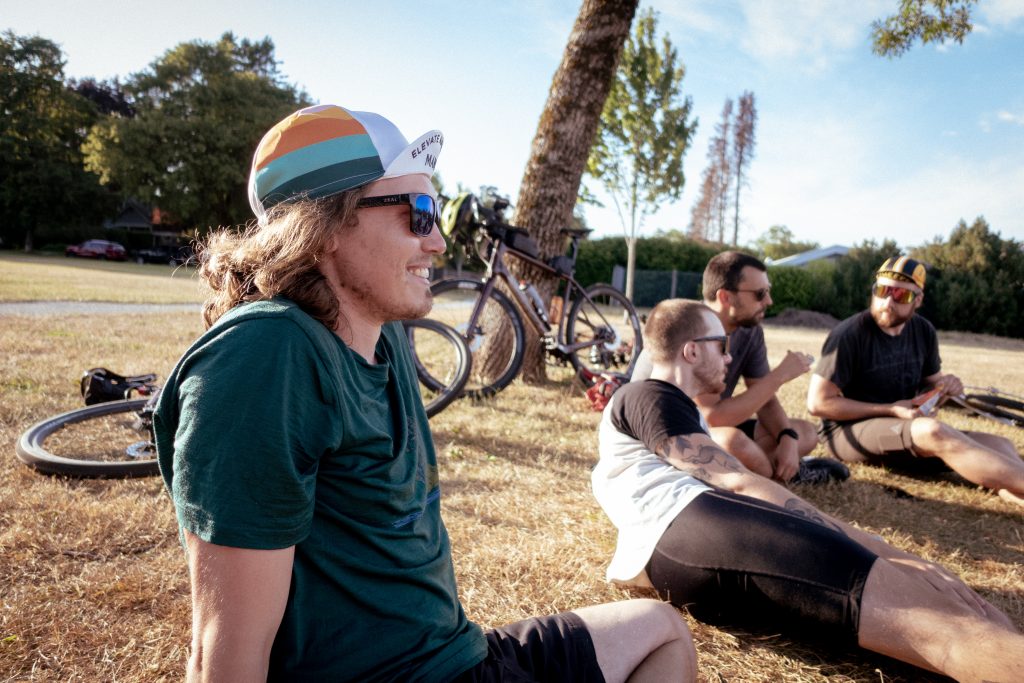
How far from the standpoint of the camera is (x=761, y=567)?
2057 millimetres

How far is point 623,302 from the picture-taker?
26.0 ft

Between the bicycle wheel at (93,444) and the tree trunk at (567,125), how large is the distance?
383 centimetres

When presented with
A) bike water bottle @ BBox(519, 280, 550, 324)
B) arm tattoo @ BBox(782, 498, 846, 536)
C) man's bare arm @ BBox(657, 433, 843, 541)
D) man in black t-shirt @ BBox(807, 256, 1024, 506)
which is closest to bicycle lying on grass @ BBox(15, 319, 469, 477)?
bike water bottle @ BBox(519, 280, 550, 324)

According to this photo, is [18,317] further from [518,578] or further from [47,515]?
[518,578]

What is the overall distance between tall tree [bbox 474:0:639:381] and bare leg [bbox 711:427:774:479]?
332 cm

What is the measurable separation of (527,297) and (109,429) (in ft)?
12.3

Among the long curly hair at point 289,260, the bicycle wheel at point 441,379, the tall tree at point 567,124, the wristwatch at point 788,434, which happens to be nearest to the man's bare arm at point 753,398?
the wristwatch at point 788,434

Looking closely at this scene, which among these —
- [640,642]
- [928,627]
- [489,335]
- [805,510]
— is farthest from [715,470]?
[489,335]

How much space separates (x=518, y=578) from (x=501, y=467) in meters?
1.51

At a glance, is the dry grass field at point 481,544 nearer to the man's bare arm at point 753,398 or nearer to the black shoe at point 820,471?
the black shoe at point 820,471

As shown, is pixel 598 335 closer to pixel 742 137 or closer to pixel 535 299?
pixel 535 299

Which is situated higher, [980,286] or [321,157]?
[980,286]

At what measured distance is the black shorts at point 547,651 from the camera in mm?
1547

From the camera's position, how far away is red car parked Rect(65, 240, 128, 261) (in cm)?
4556
